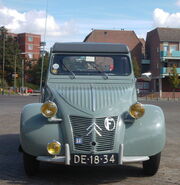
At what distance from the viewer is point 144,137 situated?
5.54 metres

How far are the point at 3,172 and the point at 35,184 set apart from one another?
0.98 m

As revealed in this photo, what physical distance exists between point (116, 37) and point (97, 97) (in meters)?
63.4

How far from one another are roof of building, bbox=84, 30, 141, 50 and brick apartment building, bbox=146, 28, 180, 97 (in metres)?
5.95

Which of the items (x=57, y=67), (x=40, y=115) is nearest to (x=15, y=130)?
(x=57, y=67)

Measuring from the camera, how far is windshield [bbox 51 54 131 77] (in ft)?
23.8

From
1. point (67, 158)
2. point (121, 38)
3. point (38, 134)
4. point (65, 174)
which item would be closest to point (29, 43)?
point (121, 38)

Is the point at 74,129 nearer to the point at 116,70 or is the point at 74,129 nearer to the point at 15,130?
the point at 116,70

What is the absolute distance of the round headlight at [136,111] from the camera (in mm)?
5643

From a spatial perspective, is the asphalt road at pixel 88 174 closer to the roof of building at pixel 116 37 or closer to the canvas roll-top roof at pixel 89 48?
the canvas roll-top roof at pixel 89 48

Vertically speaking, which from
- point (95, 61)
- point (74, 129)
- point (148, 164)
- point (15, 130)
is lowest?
point (15, 130)

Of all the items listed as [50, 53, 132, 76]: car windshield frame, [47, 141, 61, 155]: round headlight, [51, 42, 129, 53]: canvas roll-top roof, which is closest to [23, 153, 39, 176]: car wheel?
[47, 141, 61, 155]: round headlight

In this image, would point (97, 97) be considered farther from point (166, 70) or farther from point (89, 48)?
point (166, 70)

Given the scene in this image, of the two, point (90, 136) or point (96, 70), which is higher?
point (96, 70)

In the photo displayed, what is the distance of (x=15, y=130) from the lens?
39.4ft
